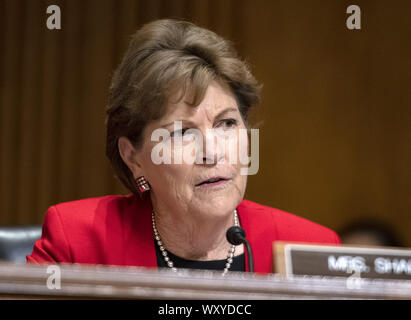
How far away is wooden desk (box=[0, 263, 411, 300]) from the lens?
1.80ft

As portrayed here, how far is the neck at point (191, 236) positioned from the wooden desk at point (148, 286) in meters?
0.72

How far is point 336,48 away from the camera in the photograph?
3.11 metres

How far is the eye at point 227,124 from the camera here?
129 centimetres

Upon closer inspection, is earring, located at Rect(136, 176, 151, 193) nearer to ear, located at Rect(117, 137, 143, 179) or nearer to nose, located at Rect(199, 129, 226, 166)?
ear, located at Rect(117, 137, 143, 179)

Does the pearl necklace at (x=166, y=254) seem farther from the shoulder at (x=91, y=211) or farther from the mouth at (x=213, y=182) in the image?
the mouth at (x=213, y=182)

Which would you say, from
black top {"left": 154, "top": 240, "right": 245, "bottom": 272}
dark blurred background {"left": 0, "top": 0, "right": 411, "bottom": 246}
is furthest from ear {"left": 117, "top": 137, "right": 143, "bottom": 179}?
dark blurred background {"left": 0, "top": 0, "right": 411, "bottom": 246}

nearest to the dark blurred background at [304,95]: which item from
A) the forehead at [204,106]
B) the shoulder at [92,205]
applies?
the shoulder at [92,205]

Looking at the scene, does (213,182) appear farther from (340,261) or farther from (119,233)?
(340,261)

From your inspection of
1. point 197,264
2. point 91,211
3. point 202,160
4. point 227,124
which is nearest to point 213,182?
point 202,160

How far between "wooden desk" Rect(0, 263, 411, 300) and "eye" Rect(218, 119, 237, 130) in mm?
722

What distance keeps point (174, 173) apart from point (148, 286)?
70 cm

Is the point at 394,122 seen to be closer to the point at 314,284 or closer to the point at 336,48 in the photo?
the point at 336,48

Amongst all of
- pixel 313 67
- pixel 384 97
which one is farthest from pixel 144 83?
pixel 384 97
